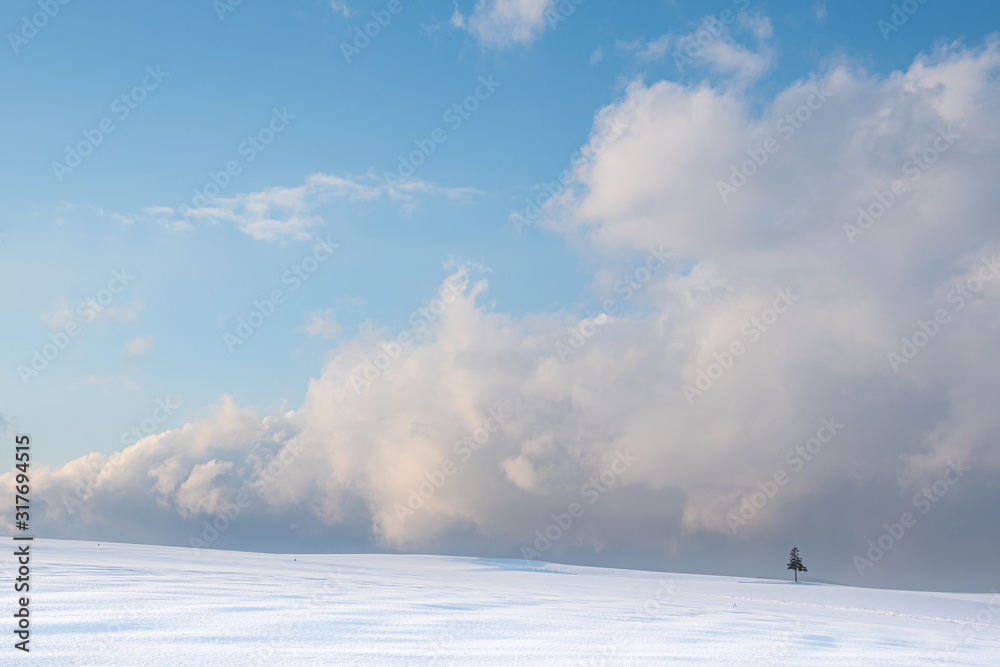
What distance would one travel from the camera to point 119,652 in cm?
794

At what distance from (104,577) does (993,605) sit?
39.4 m

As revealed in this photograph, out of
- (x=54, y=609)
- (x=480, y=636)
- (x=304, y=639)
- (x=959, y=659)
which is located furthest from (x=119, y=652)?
(x=959, y=659)

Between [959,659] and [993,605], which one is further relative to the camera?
[993,605]

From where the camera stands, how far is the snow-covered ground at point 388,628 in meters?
8.72

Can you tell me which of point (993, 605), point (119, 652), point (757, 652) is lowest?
point (119, 652)

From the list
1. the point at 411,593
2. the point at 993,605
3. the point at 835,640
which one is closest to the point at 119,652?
the point at 411,593

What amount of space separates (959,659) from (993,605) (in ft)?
84.3

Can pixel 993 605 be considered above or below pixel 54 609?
above

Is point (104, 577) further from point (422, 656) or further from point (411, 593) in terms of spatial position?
point (422, 656)

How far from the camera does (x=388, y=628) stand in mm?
11227

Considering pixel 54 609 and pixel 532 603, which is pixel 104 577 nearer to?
pixel 54 609

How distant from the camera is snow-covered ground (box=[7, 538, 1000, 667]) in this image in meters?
8.72

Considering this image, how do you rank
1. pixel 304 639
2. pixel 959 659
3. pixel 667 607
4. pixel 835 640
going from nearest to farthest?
pixel 304 639 → pixel 959 659 → pixel 835 640 → pixel 667 607

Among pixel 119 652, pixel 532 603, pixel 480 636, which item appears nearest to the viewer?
pixel 119 652
